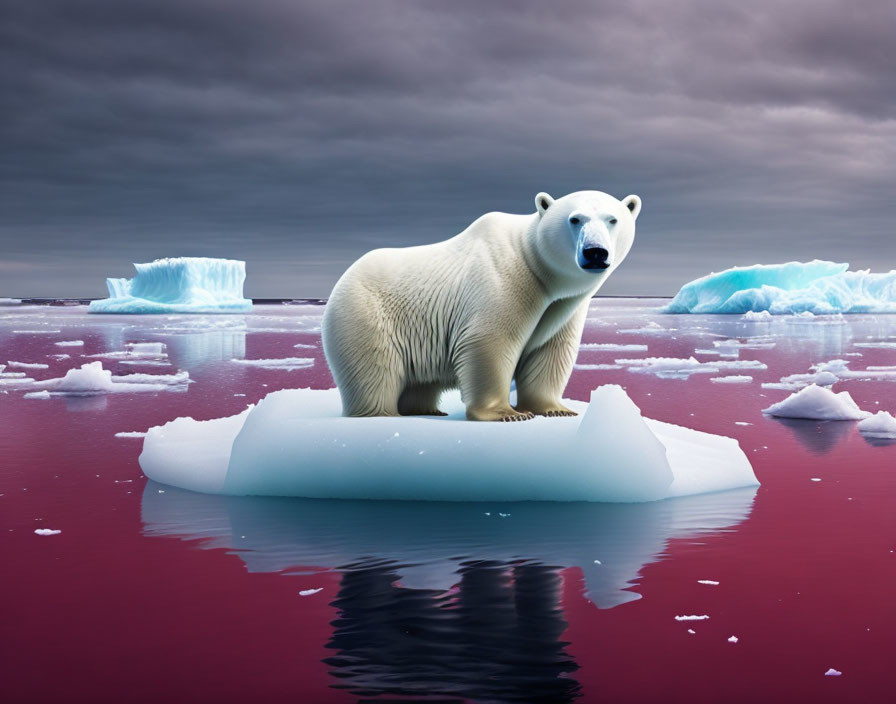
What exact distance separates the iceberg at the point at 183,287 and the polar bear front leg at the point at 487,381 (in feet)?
119

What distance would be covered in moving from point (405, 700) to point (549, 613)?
74cm

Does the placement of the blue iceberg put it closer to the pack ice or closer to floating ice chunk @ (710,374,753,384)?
floating ice chunk @ (710,374,753,384)

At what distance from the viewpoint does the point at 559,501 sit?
4.30 meters

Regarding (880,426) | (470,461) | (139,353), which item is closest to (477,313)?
(470,461)

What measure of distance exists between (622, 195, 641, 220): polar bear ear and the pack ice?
958 mm

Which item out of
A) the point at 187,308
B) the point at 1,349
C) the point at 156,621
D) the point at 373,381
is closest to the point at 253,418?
the point at 373,381

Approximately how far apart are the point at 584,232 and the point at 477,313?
2.44 ft

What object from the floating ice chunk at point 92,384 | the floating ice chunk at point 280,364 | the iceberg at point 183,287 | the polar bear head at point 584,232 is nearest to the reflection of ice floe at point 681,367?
the floating ice chunk at point 280,364

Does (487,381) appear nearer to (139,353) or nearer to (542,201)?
(542,201)

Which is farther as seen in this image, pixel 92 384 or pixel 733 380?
pixel 733 380

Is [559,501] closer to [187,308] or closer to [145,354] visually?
[145,354]

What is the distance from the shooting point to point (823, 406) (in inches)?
286

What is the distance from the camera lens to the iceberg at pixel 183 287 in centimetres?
3919

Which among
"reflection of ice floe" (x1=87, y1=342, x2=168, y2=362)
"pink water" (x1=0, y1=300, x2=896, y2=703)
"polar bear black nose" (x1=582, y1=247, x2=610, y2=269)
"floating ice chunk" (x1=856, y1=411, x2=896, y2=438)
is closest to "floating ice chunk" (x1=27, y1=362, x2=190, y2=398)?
"pink water" (x1=0, y1=300, x2=896, y2=703)
